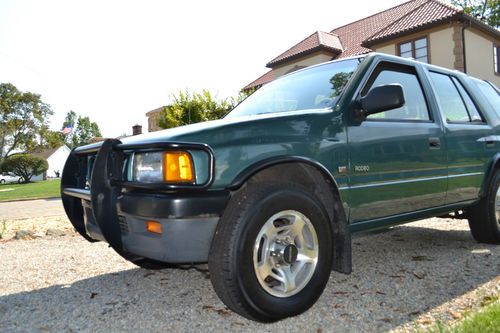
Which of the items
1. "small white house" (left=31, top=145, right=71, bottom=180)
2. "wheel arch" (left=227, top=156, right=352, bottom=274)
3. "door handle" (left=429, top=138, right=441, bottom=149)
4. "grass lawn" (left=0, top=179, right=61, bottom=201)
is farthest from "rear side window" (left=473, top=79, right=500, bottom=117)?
"small white house" (left=31, top=145, right=71, bottom=180)

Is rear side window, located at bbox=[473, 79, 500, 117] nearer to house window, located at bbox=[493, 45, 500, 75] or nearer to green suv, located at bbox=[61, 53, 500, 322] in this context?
green suv, located at bbox=[61, 53, 500, 322]

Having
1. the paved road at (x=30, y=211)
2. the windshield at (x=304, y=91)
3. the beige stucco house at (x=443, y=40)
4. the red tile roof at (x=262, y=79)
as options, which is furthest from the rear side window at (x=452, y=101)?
the red tile roof at (x=262, y=79)

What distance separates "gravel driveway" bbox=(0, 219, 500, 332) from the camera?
2617mm

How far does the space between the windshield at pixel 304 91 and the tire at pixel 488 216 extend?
6.97 ft

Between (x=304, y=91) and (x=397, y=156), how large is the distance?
3.02 ft

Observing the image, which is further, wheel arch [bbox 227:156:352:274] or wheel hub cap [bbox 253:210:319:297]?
wheel arch [bbox 227:156:352:274]

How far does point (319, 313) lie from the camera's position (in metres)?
2.72

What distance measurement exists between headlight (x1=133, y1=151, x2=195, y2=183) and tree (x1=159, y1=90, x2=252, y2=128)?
59.5 feet

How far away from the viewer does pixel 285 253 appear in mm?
2570

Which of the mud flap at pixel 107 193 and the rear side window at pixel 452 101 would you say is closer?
the mud flap at pixel 107 193

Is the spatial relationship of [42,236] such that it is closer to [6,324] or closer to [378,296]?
[6,324]

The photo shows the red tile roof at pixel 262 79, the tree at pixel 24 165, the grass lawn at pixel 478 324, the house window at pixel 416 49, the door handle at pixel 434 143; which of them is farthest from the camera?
the tree at pixel 24 165

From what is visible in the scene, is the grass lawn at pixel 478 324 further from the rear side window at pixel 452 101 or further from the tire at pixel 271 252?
the rear side window at pixel 452 101

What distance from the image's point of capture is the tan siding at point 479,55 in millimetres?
18234
